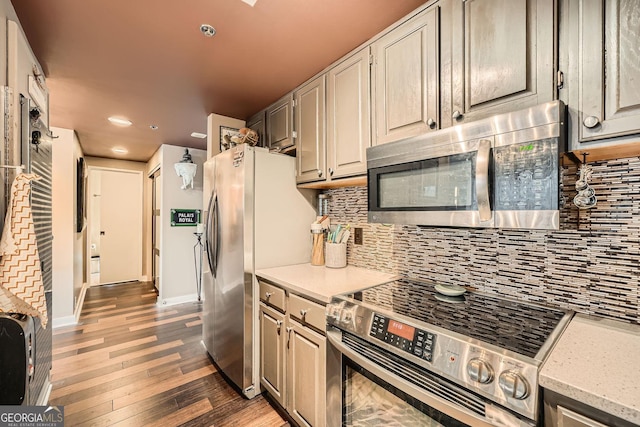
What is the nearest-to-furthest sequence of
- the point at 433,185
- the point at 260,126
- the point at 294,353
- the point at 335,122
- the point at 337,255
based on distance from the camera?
1. the point at 433,185
2. the point at 294,353
3. the point at 335,122
4. the point at 337,255
5. the point at 260,126

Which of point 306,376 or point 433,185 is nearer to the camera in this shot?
point 433,185

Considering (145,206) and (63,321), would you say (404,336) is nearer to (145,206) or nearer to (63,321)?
(63,321)

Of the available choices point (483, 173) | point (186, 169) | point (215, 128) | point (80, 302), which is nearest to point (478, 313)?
point (483, 173)

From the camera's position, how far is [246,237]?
6.35ft

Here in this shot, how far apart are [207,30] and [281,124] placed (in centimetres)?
91

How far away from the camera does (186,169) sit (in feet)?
13.0

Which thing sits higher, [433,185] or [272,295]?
[433,185]

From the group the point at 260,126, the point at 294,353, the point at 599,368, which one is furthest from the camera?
the point at 260,126

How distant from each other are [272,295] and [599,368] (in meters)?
1.53

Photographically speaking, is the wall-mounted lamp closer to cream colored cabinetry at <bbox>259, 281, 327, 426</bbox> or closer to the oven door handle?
cream colored cabinetry at <bbox>259, 281, 327, 426</bbox>

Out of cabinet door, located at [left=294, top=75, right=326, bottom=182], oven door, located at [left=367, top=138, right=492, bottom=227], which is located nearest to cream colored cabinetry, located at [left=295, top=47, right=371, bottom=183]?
cabinet door, located at [left=294, top=75, right=326, bottom=182]

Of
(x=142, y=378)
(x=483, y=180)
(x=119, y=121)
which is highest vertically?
(x=119, y=121)

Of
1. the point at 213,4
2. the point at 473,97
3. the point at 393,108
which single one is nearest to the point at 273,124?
the point at 213,4

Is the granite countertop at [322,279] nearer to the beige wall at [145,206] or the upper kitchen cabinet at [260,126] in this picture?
the upper kitchen cabinet at [260,126]
